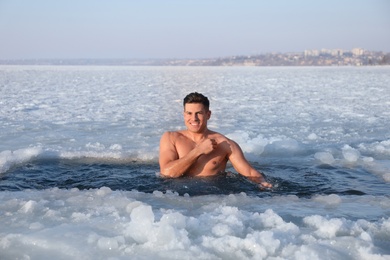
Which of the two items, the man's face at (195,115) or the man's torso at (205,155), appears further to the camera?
the man's torso at (205,155)

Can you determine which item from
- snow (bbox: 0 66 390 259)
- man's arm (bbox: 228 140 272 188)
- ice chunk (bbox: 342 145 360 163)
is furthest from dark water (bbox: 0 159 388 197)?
ice chunk (bbox: 342 145 360 163)

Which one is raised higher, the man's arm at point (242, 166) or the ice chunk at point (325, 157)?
the man's arm at point (242, 166)

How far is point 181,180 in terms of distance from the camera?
13.2 feet

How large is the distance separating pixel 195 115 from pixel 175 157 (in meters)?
0.47

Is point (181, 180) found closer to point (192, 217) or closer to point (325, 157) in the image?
point (192, 217)

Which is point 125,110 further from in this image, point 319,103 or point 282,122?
point 319,103

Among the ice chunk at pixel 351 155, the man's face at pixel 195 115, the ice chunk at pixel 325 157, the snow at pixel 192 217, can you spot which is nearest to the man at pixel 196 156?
the man's face at pixel 195 115

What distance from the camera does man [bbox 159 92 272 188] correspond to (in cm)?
401

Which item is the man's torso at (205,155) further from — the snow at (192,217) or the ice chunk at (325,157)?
the ice chunk at (325,157)

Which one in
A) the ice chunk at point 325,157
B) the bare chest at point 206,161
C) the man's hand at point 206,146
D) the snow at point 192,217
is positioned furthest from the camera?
the ice chunk at point 325,157

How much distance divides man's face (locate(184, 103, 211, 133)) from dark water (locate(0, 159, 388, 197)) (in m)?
0.47

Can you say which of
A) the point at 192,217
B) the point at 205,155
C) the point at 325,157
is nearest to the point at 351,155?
the point at 325,157

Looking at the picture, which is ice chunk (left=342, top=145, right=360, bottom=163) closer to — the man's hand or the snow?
the snow

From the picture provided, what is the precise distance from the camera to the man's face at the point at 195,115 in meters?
3.90
